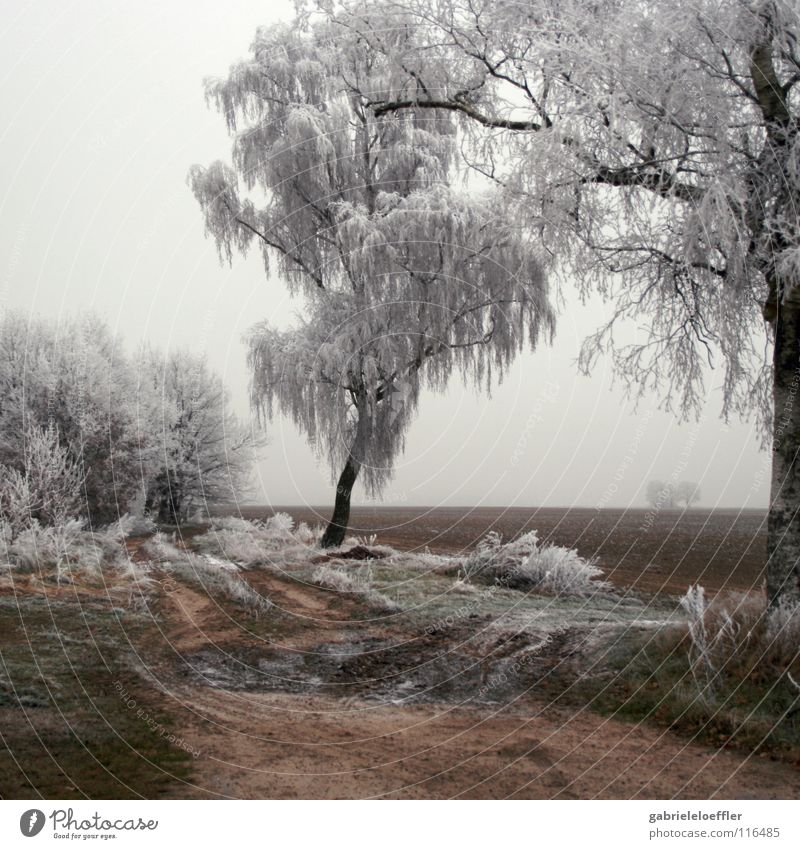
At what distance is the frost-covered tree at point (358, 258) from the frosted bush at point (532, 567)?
1402 mm

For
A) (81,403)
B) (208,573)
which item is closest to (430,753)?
(208,573)

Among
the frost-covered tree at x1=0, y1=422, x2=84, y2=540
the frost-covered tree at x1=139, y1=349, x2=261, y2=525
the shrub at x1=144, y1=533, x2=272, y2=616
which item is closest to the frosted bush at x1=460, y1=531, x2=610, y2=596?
the shrub at x1=144, y1=533, x2=272, y2=616

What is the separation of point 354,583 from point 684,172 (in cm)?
443

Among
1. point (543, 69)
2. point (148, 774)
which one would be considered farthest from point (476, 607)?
point (543, 69)

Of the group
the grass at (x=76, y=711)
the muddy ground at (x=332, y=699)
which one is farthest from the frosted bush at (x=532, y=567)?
the grass at (x=76, y=711)

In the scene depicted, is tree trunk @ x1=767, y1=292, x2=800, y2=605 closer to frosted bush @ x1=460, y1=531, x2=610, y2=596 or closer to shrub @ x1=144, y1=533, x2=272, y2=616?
frosted bush @ x1=460, y1=531, x2=610, y2=596

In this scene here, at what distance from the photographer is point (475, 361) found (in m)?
7.88

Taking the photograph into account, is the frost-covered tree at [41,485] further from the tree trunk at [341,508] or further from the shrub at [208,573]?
the tree trunk at [341,508]

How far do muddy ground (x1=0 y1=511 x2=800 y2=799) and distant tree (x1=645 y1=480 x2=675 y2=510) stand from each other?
0.37 metres

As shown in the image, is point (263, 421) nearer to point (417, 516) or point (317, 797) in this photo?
point (417, 516)

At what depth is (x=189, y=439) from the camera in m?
8.12

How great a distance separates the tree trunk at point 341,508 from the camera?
767cm

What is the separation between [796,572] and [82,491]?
6373 millimetres

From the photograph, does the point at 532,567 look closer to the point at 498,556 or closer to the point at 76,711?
the point at 498,556
